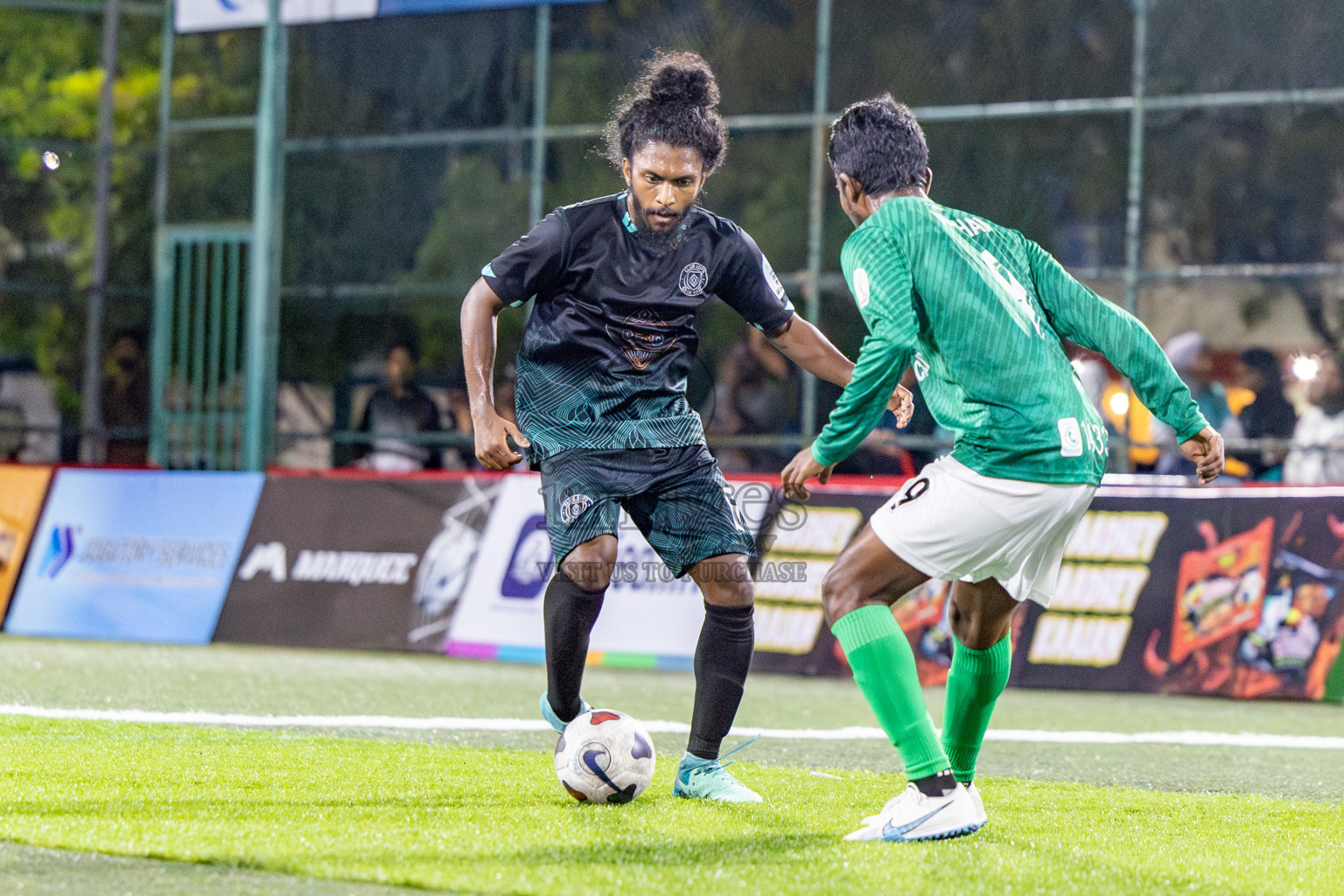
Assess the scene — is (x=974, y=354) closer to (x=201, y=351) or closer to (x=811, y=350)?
(x=811, y=350)

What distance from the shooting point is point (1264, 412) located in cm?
1299

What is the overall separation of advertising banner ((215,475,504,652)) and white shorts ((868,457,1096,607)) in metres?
7.11

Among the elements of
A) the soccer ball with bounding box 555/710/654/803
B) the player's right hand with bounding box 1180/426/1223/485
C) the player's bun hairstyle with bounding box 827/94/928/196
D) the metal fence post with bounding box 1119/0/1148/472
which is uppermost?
the metal fence post with bounding box 1119/0/1148/472

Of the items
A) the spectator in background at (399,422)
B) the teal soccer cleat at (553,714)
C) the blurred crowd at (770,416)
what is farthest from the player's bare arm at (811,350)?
the spectator in background at (399,422)

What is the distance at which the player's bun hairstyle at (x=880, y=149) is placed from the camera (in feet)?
15.7

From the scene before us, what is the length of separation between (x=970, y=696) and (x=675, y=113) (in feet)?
6.45

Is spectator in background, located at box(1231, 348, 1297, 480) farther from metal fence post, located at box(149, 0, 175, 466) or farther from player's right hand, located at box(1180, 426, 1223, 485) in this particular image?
metal fence post, located at box(149, 0, 175, 466)

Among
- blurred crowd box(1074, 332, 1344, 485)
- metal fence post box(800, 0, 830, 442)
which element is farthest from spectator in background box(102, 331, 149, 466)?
blurred crowd box(1074, 332, 1344, 485)

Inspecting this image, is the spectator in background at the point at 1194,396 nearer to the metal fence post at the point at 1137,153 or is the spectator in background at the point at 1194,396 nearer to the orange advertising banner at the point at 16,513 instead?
the metal fence post at the point at 1137,153

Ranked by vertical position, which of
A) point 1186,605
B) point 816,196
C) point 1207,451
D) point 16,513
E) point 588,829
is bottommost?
point 16,513

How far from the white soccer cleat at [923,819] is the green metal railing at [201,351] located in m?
13.5

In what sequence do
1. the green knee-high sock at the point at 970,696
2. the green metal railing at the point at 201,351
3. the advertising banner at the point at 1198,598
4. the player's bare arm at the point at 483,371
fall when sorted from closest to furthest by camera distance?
the green knee-high sock at the point at 970,696 < the player's bare arm at the point at 483,371 < the advertising banner at the point at 1198,598 < the green metal railing at the point at 201,351

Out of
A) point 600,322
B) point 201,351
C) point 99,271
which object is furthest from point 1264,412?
point 99,271

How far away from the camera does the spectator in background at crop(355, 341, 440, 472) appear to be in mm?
15852
